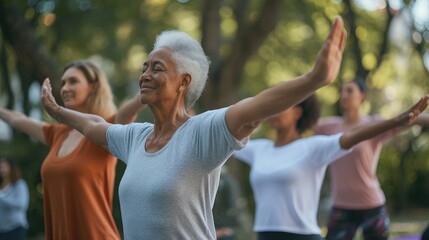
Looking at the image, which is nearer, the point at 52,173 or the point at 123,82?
the point at 52,173

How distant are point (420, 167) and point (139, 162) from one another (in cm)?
2143

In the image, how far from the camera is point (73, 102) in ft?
16.9

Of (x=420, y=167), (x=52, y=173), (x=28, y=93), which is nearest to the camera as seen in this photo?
(x=52, y=173)

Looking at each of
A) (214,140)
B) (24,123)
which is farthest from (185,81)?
(24,123)

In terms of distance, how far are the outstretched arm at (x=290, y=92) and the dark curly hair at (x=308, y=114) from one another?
2.87 meters

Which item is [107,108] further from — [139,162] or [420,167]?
[420,167]

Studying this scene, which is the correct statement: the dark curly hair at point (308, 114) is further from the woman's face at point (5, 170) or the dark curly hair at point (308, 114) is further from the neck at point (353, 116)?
the woman's face at point (5, 170)

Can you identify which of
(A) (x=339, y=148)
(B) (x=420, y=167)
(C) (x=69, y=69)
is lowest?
(B) (x=420, y=167)

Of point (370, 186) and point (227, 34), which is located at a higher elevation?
point (227, 34)

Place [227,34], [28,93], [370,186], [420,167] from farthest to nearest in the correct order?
1. [227,34]
2. [420,167]
3. [28,93]
4. [370,186]

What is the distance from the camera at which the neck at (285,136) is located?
19.5 ft

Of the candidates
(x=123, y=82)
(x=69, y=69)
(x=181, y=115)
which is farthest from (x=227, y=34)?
(x=181, y=115)

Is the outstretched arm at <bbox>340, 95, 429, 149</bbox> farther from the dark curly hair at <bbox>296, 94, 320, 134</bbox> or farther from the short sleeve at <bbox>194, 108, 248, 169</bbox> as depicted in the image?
the short sleeve at <bbox>194, 108, 248, 169</bbox>

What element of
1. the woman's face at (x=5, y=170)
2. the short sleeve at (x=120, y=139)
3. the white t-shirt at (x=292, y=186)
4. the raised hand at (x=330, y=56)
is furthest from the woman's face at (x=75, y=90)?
the woman's face at (x=5, y=170)
